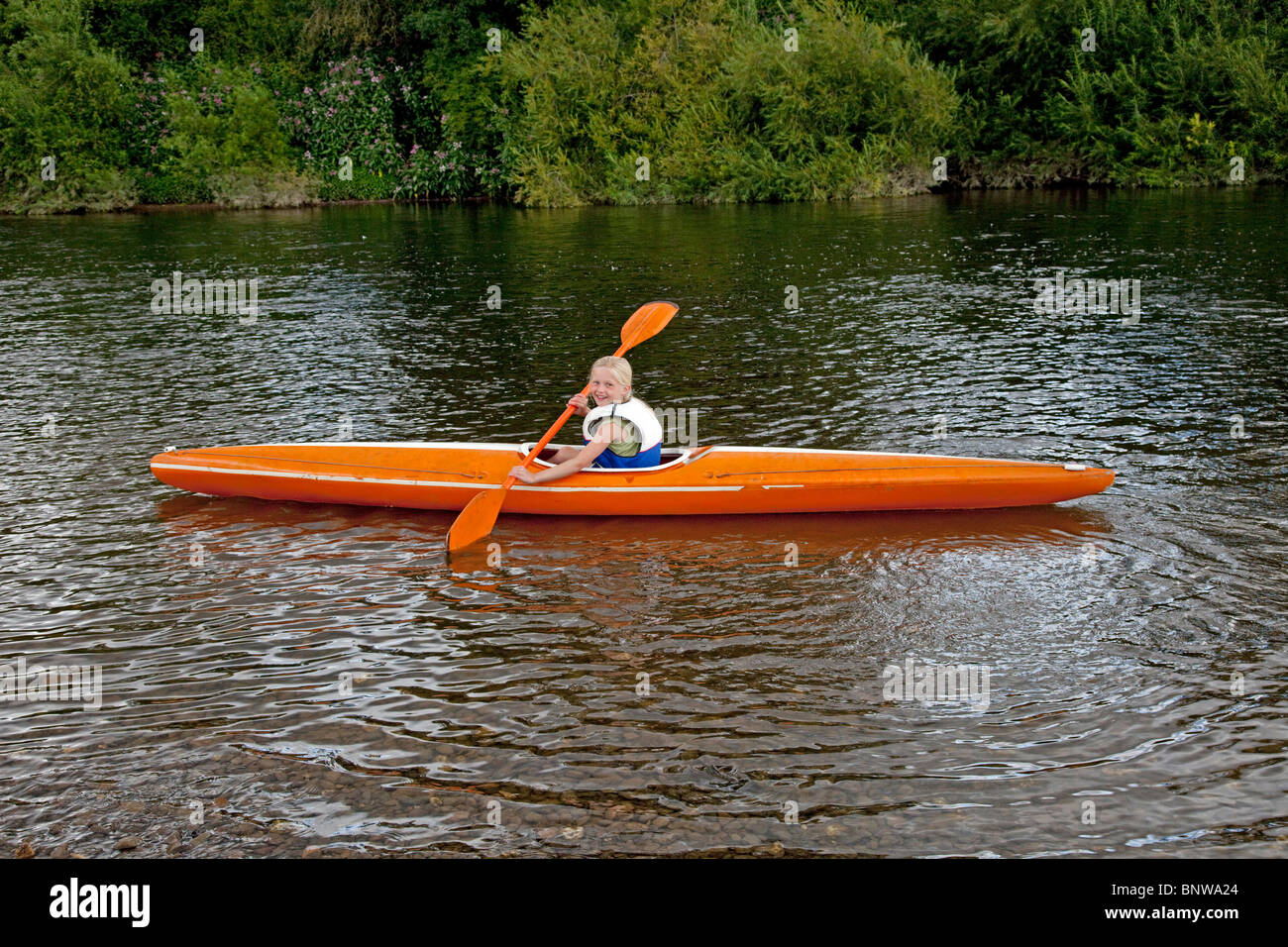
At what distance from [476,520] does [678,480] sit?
123 centimetres

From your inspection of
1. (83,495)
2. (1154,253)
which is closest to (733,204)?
(1154,253)

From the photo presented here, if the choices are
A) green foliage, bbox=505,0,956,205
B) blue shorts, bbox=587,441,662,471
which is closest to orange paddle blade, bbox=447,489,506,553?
blue shorts, bbox=587,441,662,471

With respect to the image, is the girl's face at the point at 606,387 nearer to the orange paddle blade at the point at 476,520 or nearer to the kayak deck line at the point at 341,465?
the orange paddle blade at the point at 476,520

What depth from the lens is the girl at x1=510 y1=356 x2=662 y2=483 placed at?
7.23 m

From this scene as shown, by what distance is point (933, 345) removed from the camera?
1205 cm

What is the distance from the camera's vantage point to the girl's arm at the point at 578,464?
23.7ft

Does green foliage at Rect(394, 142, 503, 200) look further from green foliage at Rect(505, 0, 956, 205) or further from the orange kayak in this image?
the orange kayak

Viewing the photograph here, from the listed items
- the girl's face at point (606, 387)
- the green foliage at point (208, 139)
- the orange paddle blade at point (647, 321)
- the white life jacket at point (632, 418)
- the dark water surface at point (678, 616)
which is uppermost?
the green foliage at point (208, 139)

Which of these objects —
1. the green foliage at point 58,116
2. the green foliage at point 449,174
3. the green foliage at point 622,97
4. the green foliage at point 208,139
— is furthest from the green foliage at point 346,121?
the green foliage at point 58,116

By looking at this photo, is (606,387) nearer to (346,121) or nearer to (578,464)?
(578,464)

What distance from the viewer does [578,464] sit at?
23.8 ft

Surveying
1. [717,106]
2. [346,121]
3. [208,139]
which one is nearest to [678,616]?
[717,106]
